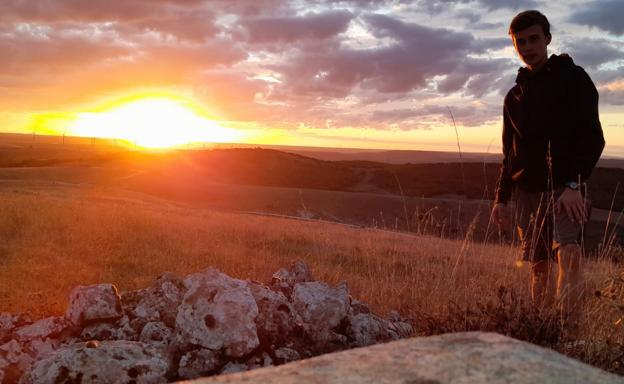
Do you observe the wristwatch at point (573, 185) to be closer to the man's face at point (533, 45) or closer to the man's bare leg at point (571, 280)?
the man's bare leg at point (571, 280)

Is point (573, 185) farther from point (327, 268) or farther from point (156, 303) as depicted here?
point (327, 268)

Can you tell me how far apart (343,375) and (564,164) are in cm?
319

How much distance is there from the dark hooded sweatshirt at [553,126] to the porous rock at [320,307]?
1817 mm

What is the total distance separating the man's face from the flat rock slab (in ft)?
9.87

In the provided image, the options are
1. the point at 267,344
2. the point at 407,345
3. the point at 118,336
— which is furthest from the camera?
the point at 118,336

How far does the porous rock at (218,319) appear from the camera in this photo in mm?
3369

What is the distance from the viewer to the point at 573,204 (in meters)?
3.71

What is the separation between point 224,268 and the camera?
7461 mm

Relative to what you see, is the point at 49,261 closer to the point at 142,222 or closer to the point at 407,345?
the point at 142,222

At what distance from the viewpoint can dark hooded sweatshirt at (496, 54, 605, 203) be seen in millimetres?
3807

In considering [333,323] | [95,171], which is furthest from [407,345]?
[95,171]

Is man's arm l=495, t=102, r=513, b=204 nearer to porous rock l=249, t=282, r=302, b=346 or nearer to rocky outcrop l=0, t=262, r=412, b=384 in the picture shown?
rocky outcrop l=0, t=262, r=412, b=384

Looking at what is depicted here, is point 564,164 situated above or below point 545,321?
above

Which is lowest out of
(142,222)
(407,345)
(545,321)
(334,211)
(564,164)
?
(334,211)
